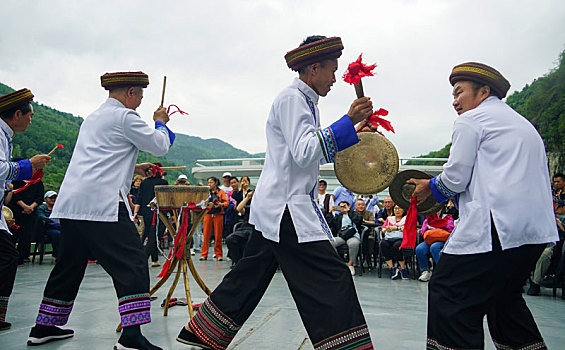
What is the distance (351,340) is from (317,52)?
144cm

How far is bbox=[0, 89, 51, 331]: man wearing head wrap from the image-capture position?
3232mm

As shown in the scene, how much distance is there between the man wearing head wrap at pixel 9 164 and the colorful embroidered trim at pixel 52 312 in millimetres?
540

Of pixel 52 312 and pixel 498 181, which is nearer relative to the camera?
pixel 498 181

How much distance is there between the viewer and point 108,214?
9.53ft

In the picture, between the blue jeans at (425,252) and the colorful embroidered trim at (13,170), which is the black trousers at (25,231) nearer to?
the colorful embroidered trim at (13,170)

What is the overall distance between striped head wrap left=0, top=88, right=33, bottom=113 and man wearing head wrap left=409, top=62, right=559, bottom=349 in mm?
3128

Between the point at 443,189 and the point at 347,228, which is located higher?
the point at 443,189

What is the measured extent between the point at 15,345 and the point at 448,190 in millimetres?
2914

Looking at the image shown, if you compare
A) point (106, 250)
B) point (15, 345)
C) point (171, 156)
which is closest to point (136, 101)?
point (106, 250)

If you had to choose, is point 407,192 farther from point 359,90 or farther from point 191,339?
point 191,339

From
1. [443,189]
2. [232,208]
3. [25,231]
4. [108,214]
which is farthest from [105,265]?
[232,208]

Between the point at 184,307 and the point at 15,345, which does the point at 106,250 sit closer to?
the point at 15,345

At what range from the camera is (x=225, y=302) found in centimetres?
254

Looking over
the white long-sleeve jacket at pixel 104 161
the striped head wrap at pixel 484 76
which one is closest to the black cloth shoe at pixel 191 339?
the white long-sleeve jacket at pixel 104 161
